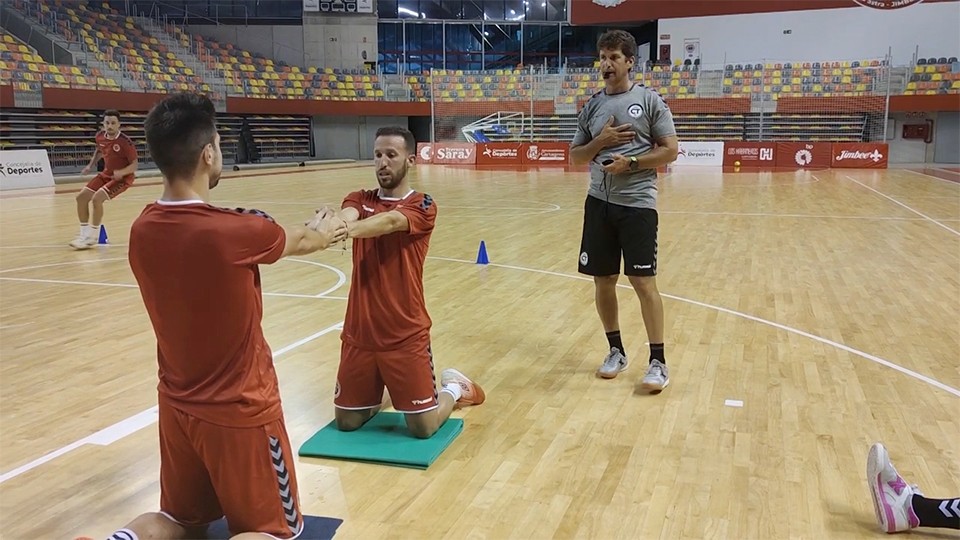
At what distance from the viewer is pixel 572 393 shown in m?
4.58

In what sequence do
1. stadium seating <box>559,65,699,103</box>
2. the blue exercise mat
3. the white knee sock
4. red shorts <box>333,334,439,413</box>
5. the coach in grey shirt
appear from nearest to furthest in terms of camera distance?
the blue exercise mat
red shorts <box>333,334,439,413</box>
the white knee sock
the coach in grey shirt
stadium seating <box>559,65,699,103</box>

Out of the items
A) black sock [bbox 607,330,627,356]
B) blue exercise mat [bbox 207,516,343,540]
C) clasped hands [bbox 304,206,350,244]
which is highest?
clasped hands [bbox 304,206,350,244]

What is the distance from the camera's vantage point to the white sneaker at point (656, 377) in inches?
178

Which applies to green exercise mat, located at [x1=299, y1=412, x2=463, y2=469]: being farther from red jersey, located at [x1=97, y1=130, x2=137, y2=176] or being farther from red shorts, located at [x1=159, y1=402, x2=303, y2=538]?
red jersey, located at [x1=97, y1=130, x2=137, y2=176]

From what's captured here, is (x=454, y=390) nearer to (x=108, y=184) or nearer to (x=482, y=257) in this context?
(x=482, y=257)

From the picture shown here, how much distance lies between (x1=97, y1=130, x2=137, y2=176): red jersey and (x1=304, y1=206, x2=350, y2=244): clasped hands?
319 inches

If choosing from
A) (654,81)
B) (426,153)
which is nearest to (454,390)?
(426,153)

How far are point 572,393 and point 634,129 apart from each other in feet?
5.23

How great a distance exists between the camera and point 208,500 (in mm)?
2568

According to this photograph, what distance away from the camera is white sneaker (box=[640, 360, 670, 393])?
14.9 ft

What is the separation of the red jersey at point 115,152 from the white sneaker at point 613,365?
756 cm

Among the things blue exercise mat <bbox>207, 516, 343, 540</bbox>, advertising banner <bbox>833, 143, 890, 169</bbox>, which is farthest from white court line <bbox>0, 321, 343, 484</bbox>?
advertising banner <bbox>833, 143, 890, 169</bbox>

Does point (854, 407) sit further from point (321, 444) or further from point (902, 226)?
point (902, 226)

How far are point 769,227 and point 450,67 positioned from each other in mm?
29348
